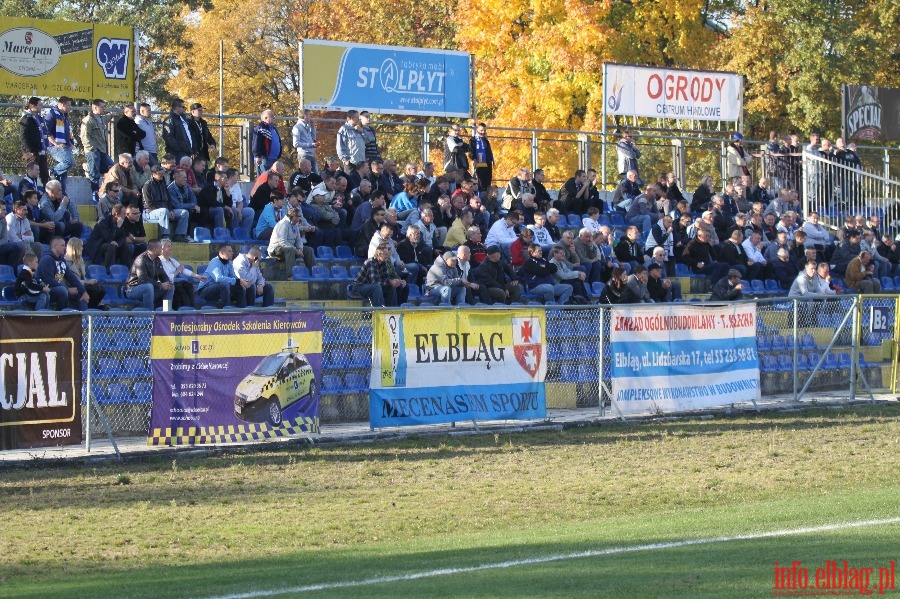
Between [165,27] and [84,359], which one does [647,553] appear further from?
[165,27]

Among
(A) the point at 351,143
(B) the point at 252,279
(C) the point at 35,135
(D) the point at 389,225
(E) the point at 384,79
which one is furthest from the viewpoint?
(E) the point at 384,79

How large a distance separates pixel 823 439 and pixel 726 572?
8.54 metres

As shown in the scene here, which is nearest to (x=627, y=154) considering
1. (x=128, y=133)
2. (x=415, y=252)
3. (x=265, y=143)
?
(x=415, y=252)

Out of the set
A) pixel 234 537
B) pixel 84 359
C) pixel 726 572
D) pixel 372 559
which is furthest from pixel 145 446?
pixel 726 572

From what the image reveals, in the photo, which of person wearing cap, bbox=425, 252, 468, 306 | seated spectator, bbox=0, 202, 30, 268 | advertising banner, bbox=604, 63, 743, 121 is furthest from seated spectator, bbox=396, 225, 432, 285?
advertising banner, bbox=604, 63, 743, 121

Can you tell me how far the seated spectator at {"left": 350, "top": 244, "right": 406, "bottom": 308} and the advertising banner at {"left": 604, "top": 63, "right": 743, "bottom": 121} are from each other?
36.6 ft

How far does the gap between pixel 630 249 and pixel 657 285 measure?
2.27m

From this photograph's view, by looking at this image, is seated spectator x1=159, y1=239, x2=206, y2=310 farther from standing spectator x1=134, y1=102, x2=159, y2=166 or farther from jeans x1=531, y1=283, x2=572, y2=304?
jeans x1=531, y1=283, x2=572, y2=304

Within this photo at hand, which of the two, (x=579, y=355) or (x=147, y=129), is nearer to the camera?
(x=579, y=355)

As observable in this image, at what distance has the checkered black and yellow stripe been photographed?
15273mm

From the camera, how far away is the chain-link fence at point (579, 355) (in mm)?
15078

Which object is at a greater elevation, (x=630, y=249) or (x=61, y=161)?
(x=61, y=161)

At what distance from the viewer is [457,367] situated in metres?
17.2

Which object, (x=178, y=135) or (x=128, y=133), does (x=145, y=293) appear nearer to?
(x=128, y=133)
